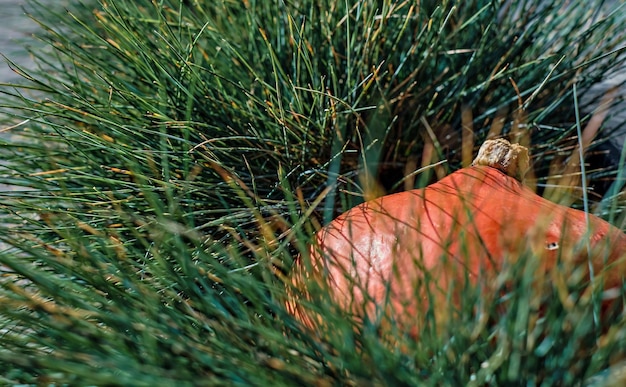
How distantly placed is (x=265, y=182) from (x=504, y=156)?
0.21 m

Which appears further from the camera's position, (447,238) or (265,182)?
(265,182)

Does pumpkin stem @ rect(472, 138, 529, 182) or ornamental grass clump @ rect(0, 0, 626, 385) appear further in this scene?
pumpkin stem @ rect(472, 138, 529, 182)

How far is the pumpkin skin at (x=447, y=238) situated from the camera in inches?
18.4

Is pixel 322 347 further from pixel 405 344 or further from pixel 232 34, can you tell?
pixel 232 34

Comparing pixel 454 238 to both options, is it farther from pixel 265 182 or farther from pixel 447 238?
pixel 265 182

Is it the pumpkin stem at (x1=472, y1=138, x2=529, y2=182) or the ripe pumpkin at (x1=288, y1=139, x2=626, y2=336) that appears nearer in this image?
the ripe pumpkin at (x1=288, y1=139, x2=626, y2=336)

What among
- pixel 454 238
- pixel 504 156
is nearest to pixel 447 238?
pixel 454 238

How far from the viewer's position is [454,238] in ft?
1.69

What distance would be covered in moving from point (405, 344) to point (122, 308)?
0.16m

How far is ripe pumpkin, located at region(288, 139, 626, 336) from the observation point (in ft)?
1.52

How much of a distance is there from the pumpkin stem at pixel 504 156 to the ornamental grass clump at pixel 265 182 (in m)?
0.04

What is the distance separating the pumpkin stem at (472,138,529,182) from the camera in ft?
2.00

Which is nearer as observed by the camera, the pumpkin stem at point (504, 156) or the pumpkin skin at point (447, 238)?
the pumpkin skin at point (447, 238)

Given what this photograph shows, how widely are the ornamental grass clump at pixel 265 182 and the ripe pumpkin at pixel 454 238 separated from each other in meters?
0.02
